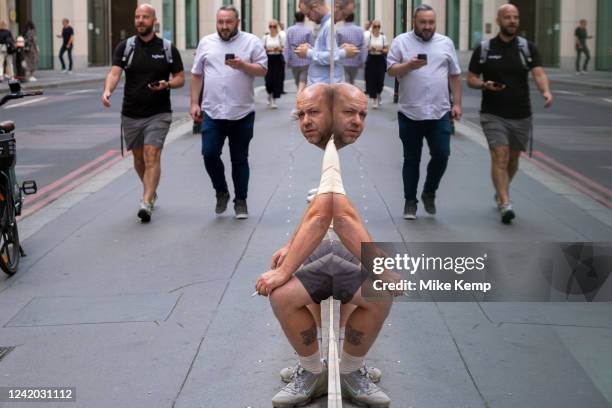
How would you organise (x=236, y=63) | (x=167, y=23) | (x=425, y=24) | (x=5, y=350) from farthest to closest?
(x=167, y=23)
(x=236, y=63)
(x=425, y=24)
(x=5, y=350)

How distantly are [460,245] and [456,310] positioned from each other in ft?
9.71

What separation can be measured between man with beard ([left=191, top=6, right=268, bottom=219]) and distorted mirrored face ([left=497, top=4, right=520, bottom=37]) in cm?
193

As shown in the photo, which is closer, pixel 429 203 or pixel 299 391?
pixel 299 391

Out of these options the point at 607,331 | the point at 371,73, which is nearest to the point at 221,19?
the point at 607,331

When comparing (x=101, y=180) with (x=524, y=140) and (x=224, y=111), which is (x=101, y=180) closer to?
(x=224, y=111)

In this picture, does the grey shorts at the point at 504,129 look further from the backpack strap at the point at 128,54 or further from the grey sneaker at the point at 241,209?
the backpack strap at the point at 128,54

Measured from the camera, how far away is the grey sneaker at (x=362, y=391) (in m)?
4.34

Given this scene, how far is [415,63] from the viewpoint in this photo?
8336 millimetres

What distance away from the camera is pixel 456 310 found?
616 centimetres

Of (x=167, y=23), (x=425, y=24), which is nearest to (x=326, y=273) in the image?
(x=425, y=24)

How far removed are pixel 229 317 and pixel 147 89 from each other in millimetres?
3860

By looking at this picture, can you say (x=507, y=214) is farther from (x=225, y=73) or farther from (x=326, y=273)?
(x=326, y=273)

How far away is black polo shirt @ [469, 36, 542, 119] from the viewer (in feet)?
29.6

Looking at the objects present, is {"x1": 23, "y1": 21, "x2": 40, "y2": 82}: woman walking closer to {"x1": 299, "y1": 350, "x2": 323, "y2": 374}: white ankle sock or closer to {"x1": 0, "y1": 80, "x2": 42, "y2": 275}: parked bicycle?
{"x1": 0, "y1": 80, "x2": 42, "y2": 275}: parked bicycle
